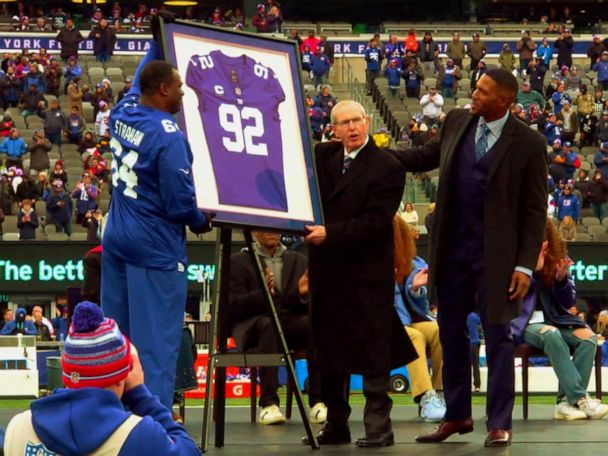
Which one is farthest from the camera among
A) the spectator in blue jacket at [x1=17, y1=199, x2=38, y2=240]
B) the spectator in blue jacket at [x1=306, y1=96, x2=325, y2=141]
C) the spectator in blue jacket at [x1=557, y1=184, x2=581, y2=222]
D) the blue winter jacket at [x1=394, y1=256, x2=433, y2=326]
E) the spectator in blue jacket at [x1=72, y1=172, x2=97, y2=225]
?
the spectator in blue jacket at [x1=306, y1=96, x2=325, y2=141]

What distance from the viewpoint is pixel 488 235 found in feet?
27.2

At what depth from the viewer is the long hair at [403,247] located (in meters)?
10.2

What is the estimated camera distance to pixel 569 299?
36.4 ft

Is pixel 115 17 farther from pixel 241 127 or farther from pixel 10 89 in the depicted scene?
pixel 241 127

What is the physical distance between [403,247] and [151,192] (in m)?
3.05

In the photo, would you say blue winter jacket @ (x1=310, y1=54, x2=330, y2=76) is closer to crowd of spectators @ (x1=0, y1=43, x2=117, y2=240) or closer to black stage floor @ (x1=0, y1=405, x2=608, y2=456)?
crowd of spectators @ (x1=0, y1=43, x2=117, y2=240)

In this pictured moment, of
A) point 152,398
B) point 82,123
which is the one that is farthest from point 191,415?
point 82,123

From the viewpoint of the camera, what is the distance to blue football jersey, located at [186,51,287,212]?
818 cm

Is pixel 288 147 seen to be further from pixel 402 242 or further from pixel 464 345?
pixel 402 242

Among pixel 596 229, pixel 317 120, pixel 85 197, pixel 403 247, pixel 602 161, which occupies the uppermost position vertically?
pixel 403 247

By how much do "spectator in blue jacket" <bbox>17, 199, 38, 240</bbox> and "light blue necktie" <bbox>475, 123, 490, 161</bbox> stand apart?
20.9m

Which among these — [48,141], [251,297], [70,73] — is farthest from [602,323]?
[70,73]

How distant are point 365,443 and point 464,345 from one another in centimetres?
77

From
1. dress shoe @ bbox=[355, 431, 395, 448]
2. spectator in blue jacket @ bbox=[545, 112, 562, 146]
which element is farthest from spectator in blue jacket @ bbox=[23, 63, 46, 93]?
dress shoe @ bbox=[355, 431, 395, 448]
